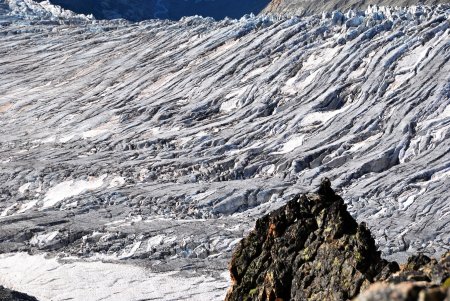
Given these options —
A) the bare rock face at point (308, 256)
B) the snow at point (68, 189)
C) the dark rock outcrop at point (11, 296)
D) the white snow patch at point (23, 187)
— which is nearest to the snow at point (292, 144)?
the snow at point (68, 189)

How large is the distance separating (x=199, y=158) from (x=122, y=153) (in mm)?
7864

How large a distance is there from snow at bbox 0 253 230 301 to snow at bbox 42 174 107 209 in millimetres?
10803

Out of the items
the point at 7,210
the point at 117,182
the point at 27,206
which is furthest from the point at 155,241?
the point at 7,210

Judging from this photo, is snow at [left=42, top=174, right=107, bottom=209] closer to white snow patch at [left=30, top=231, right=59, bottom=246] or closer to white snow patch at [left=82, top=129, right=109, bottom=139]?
white snow patch at [left=30, top=231, right=59, bottom=246]

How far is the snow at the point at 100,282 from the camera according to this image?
42750mm

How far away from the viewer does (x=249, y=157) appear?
6166 centimetres

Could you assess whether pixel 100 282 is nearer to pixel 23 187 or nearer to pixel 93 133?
pixel 23 187

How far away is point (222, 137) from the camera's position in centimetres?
6588

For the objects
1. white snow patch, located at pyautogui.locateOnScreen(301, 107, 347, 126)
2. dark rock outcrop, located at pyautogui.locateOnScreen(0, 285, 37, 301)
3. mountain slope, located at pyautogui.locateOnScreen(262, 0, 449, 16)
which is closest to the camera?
dark rock outcrop, located at pyautogui.locateOnScreen(0, 285, 37, 301)

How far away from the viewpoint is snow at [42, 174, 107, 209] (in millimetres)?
60303

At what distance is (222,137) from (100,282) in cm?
2346

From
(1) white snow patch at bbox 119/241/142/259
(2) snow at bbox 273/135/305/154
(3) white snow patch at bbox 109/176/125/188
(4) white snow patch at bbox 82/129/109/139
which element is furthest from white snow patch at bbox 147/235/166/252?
(4) white snow patch at bbox 82/129/109/139

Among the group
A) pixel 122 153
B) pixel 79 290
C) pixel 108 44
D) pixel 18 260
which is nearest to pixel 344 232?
pixel 79 290

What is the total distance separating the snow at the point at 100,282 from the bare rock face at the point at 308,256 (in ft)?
62.6
